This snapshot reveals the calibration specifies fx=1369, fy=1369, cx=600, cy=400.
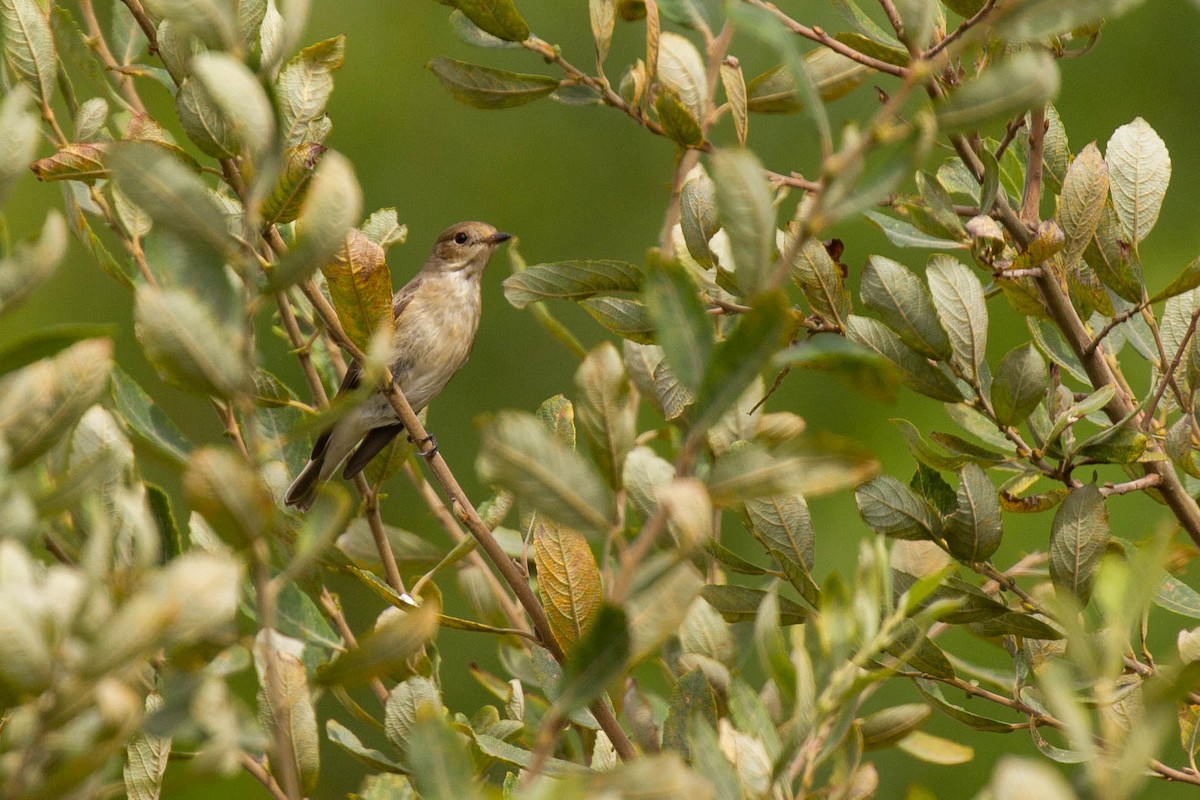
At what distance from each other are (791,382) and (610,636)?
591 centimetres

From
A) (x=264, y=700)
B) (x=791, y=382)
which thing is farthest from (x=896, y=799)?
(x=264, y=700)

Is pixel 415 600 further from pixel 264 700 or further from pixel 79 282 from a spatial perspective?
pixel 79 282

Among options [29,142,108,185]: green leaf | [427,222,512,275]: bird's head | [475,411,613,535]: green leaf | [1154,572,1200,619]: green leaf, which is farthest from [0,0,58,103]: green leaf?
[427,222,512,275]: bird's head

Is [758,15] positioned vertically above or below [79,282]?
above

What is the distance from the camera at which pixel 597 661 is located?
2.81ft

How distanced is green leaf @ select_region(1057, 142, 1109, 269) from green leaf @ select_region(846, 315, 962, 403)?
222 millimetres

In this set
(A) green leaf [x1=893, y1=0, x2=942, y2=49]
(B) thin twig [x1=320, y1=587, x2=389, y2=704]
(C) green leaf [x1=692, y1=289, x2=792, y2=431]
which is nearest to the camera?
(C) green leaf [x1=692, y1=289, x2=792, y2=431]

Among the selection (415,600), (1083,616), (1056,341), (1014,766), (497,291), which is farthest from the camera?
(497,291)

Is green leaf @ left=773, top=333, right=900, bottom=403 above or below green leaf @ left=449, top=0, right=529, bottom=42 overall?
above

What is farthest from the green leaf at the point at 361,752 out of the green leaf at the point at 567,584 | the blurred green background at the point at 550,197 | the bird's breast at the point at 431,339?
the blurred green background at the point at 550,197

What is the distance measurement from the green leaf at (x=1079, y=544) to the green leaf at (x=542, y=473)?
803mm

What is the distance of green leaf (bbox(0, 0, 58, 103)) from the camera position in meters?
1.56

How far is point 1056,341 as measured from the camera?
1.91 meters

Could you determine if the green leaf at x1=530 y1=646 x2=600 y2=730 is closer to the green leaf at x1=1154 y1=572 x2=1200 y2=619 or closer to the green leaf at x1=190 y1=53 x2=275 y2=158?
the green leaf at x1=1154 y1=572 x2=1200 y2=619
